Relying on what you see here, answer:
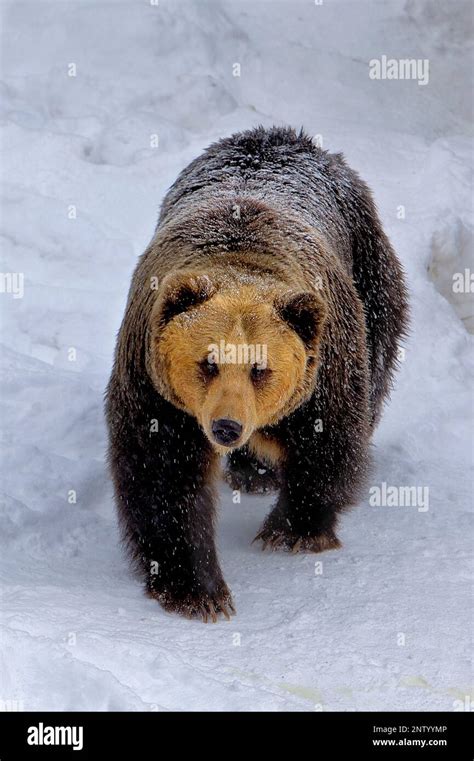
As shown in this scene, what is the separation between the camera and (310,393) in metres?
6.96

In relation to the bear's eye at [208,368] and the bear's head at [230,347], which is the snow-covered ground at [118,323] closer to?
the bear's head at [230,347]

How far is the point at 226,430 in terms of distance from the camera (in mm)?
6113

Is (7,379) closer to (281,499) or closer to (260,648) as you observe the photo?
(281,499)

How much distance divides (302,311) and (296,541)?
7.27 feet

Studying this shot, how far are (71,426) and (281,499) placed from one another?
2059 millimetres

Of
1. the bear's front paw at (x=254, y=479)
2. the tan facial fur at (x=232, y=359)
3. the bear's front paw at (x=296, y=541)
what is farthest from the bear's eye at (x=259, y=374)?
the bear's front paw at (x=254, y=479)

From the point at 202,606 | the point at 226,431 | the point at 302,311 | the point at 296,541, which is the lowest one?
the point at 202,606

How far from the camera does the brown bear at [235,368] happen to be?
6.36m

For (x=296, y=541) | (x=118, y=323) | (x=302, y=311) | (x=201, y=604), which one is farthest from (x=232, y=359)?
(x=118, y=323)

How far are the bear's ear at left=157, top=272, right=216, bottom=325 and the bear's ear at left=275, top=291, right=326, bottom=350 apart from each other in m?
0.40

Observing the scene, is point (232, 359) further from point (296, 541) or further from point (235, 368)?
point (296, 541)

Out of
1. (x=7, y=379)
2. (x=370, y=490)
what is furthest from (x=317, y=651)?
(x=7, y=379)

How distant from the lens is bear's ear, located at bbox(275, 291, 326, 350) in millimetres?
6461

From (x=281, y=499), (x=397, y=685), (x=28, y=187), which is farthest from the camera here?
(x=28, y=187)
